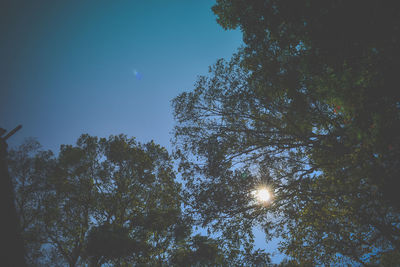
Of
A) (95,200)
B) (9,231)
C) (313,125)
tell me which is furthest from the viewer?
(95,200)

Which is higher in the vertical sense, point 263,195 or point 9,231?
point 263,195

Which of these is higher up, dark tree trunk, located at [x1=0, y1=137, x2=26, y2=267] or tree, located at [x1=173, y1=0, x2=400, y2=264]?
tree, located at [x1=173, y1=0, x2=400, y2=264]

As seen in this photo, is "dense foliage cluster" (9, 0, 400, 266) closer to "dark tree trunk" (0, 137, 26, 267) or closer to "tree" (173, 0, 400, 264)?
"tree" (173, 0, 400, 264)

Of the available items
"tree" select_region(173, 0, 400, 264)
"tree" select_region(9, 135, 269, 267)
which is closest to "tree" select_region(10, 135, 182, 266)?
"tree" select_region(9, 135, 269, 267)

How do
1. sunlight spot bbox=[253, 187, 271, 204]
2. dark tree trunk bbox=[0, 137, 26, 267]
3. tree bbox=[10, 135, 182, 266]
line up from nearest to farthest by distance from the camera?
dark tree trunk bbox=[0, 137, 26, 267] < sunlight spot bbox=[253, 187, 271, 204] < tree bbox=[10, 135, 182, 266]

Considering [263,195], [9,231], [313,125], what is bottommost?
[9,231]

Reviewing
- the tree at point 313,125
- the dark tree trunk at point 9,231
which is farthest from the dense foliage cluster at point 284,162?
the dark tree trunk at point 9,231

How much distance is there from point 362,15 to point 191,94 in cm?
788

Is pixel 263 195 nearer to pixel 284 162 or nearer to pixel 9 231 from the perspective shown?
pixel 284 162

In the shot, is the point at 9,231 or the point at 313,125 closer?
the point at 9,231

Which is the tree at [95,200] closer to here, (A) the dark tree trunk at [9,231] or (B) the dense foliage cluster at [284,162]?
(B) the dense foliage cluster at [284,162]

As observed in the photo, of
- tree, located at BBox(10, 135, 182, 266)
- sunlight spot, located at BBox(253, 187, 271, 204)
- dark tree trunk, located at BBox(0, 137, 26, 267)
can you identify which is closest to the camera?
dark tree trunk, located at BBox(0, 137, 26, 267)

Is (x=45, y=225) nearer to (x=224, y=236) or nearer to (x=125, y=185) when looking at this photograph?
(x=125, y=185)

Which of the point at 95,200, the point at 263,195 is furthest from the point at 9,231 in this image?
the point at 95,200
